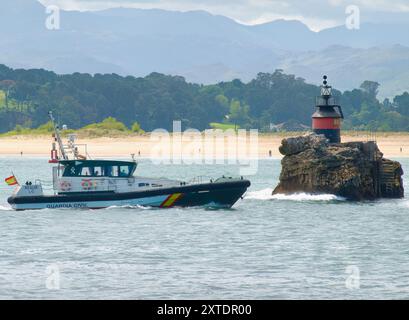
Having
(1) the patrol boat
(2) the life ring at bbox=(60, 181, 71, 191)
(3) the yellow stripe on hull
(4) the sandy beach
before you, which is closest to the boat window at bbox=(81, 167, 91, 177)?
(1) the patrol boat

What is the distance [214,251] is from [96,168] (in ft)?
39.9

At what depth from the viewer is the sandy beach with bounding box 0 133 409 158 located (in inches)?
4875

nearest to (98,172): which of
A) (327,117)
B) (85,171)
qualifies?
(85,171)

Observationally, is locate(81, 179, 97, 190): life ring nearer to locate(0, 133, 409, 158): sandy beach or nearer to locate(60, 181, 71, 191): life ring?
locate(60, 181, 71, 191): life ring

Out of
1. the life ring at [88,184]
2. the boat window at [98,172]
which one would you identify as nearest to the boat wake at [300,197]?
the boat window at [98,172]

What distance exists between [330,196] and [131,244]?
18307 millimetres

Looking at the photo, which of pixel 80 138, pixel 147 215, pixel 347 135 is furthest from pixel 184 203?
pixel 347 135

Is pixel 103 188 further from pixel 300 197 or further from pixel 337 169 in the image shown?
pixel 337 169

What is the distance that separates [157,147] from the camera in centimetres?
13125

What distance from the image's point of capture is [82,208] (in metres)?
50.5

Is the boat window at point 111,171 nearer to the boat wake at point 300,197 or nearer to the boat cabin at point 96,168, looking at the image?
the boat cabin at point 96,168

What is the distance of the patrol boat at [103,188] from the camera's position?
164 feet

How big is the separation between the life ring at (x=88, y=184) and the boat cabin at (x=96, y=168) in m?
0.30
